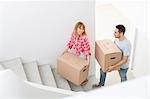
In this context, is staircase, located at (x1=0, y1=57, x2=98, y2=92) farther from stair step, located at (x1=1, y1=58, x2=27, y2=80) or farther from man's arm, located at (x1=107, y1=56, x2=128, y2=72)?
man's arm, located at (x1=107, y1=56, x2=128, y2=72)

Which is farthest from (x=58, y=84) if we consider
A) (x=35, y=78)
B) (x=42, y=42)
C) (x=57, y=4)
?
(x=57, y=4)

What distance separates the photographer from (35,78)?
13.6 ft

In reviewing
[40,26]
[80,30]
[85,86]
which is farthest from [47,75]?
[80,30]

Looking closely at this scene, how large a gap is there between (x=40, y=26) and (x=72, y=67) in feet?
2.55

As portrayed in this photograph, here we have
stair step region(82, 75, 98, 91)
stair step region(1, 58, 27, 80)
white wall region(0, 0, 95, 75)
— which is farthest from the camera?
stair step region(82, 75, 98, 91)

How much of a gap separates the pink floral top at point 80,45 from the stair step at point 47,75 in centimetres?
57

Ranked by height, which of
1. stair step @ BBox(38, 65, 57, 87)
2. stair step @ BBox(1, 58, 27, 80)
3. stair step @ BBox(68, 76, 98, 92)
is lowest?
stair step @ BBox(68, 76, 98, 92)

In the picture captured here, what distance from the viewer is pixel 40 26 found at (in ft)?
13.7

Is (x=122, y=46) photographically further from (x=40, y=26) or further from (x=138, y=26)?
(x=40, y=26)

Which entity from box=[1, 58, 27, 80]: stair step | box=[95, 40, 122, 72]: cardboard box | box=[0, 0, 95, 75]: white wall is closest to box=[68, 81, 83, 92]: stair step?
box=[0, 0, 95, 75]: white wall

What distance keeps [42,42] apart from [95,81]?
3.55 feet

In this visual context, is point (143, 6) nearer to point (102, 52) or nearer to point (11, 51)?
point (102, 52)

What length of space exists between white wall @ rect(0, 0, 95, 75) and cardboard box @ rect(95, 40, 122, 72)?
47 cm

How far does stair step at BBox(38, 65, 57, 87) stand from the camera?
13.8ft
